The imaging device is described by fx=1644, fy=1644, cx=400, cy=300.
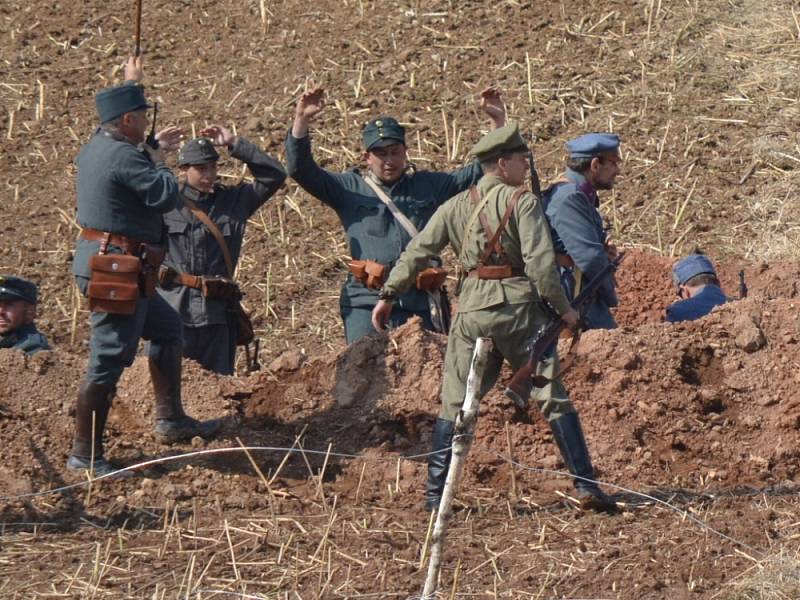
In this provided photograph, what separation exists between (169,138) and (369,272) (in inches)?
59.8

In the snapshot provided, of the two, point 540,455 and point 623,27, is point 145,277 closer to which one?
point 540,455

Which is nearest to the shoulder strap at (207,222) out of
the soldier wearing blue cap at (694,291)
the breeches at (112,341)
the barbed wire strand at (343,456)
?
the breeches at (112,341)

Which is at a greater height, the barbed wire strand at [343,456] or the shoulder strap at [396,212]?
the shoulder strap at [396,212]

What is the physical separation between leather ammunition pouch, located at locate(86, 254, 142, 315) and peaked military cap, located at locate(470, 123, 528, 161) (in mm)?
1794

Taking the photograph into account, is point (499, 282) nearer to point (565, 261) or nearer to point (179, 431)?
point (565, 261)

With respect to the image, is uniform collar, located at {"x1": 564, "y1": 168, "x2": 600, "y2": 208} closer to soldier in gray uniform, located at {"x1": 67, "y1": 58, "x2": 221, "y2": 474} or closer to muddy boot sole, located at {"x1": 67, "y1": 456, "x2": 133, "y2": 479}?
soldier in gray uniform, located at {"x1": 67, "y1": 58, "x2": 221, "y2": 474}

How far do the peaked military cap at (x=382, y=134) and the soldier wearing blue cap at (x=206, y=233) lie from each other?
64 cm

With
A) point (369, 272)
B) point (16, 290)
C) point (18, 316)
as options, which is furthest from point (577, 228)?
point (18, 316)

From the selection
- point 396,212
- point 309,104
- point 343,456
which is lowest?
point 343,456

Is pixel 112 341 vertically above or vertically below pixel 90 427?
above

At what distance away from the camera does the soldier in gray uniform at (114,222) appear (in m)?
8.05

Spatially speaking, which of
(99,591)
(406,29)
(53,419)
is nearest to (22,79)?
(406,29)

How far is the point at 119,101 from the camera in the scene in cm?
815

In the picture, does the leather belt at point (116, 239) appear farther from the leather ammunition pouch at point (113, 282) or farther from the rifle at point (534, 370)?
the rifle at point (534, 370)
